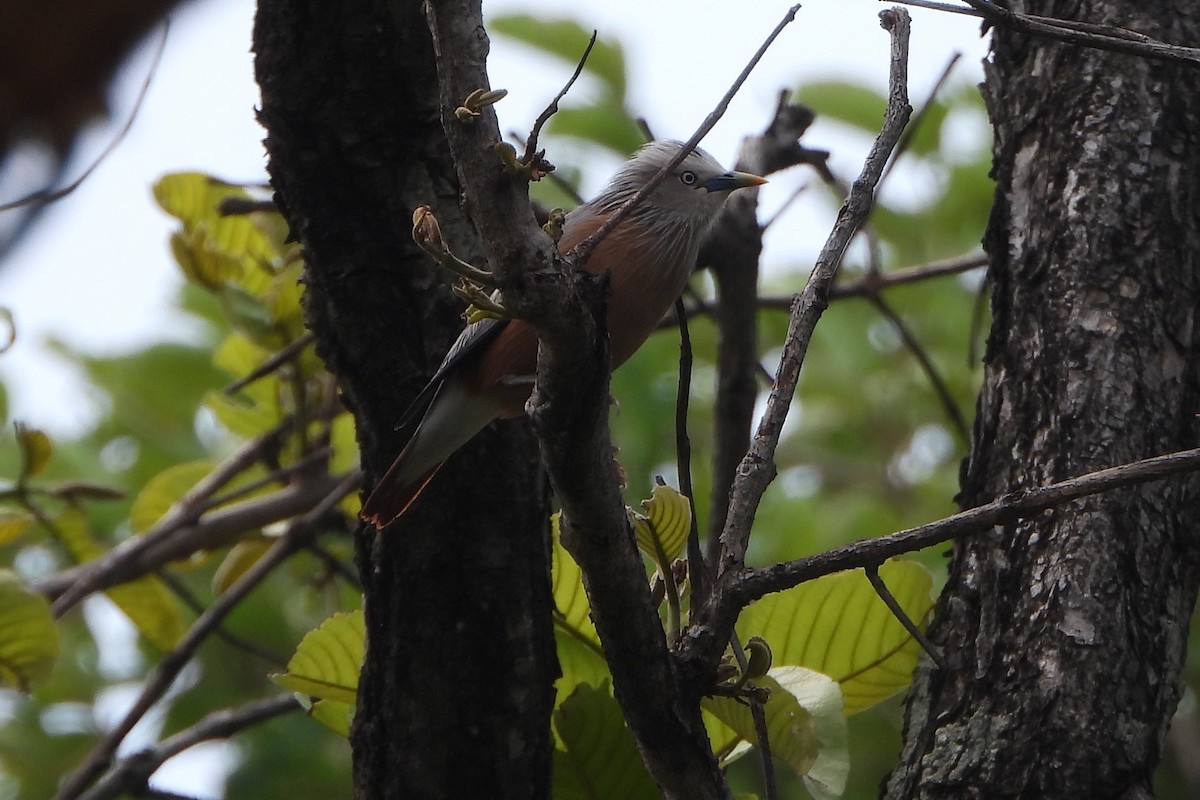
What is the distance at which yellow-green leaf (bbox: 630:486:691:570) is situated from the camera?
87.3 inches

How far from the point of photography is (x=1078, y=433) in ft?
8.97

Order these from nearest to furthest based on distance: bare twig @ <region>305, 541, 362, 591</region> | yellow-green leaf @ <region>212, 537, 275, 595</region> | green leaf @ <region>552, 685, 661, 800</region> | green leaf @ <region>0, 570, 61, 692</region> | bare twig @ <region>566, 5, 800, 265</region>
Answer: bare twig @ <region>566, 5, 800, 265</region>, green leaf @ <region>552, 685, 661, 800</region>, green leaf @ <region>0, 570, 61, 692</region>, bare twig @ <region>305, 541, 362, 591</region>, yellow-green leaf @ <region>212, 537, 275, 595</region>

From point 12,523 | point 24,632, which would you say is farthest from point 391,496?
point 12,523

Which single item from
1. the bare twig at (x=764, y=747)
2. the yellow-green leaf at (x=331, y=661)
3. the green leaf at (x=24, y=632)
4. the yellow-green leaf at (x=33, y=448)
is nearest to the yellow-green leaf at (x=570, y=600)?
the yellow-green leaf at (x=331, y=661)

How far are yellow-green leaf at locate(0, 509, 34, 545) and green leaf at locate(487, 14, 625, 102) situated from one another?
2.58m

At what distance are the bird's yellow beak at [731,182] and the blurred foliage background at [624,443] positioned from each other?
3.66ft

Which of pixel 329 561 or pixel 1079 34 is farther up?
pixel 329 561

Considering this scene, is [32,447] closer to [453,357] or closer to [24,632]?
[24,632]

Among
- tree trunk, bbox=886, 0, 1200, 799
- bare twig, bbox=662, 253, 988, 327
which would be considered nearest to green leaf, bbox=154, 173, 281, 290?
bare twig, bbox=662, 253, 988, 327

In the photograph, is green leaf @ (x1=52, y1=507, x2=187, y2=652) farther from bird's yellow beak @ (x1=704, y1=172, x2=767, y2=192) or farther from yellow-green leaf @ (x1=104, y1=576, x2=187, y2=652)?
bird's yellow beak @ (x1=704, y1=172, x2=767, y2=192)

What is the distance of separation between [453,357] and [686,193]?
1233 millimetres

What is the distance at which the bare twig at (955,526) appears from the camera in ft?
6.26

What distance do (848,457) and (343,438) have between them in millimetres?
2883

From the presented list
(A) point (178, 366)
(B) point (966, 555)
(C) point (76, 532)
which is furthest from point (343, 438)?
(B) point (966, 555)
